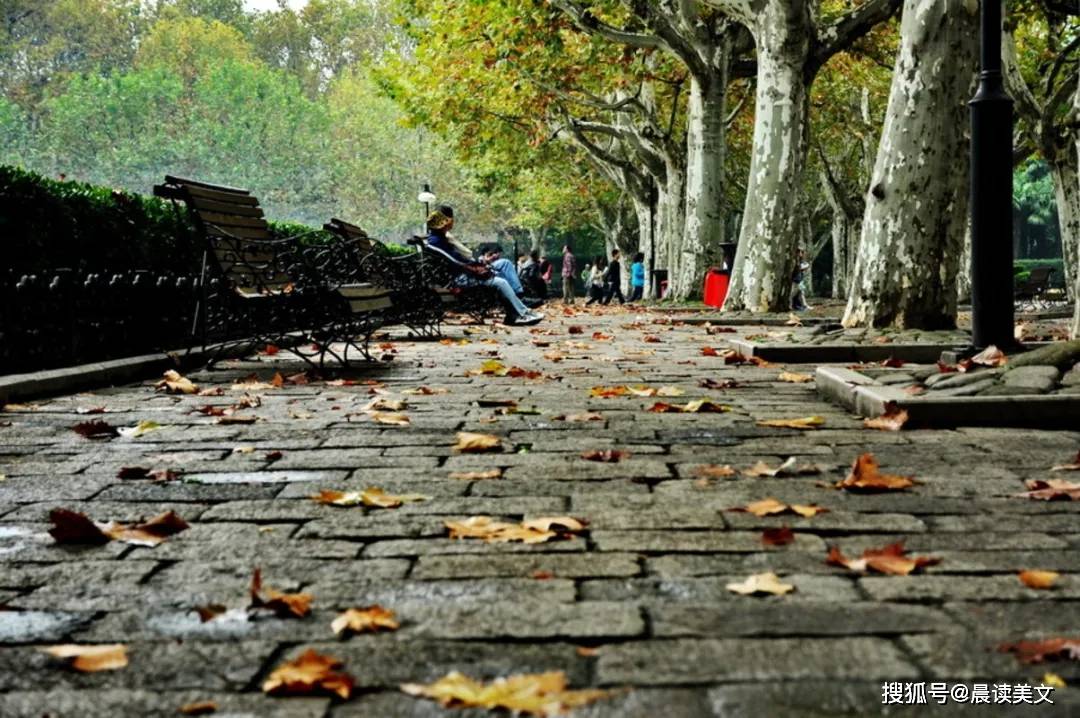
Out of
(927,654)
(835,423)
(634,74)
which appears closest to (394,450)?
(835,423)

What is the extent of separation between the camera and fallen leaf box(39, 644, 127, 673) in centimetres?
249

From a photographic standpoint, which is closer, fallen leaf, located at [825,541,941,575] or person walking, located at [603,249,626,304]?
fallen leaf, located at [825,541,941,575]

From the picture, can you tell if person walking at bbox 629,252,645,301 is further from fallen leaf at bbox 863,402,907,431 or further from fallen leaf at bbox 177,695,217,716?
fallen leaf at bbox 177,695,217,716

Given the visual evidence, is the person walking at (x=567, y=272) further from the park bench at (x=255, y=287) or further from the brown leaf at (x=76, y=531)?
the brown leaf at (x=76, y=531)

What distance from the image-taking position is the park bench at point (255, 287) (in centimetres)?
862

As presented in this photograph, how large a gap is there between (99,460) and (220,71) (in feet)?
234

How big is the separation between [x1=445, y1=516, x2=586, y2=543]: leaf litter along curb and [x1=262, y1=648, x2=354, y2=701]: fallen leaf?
1177mm

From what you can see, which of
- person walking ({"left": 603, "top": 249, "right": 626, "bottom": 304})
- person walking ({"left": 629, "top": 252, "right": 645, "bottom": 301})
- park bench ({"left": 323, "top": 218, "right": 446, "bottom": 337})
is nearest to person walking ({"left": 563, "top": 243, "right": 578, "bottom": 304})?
person walking ({"left": 603, "top": 249, "right": 626, "bottom": 304})

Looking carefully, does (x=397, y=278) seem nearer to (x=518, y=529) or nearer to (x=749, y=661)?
(x=518, y=529)

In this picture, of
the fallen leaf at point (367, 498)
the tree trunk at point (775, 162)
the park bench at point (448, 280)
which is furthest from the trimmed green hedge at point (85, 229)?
the tree trunk at point (775, 162)

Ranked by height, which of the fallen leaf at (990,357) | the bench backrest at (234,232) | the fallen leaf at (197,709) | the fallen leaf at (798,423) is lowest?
the fallen leaf at (197,709)

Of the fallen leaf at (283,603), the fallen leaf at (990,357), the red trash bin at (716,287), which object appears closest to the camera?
the fallen leaf at (283,603)

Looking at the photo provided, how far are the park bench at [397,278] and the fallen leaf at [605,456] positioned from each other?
22.2ft

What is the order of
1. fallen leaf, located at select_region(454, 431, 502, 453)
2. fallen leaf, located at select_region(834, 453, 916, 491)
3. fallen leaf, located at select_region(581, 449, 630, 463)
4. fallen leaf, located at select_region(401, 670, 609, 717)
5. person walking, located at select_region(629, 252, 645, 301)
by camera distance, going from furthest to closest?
person walking, located at select_region(629, 252, 645, 301), fallen leaf, located at select_region(454, 431, 502, 453), fallen leaf, located at select_region(581, 449, 630, 463), fallen leaf, located at select_region(834, 453, 916, 491), fallen leaf, located at select_region(401, 670, 609, 717)
